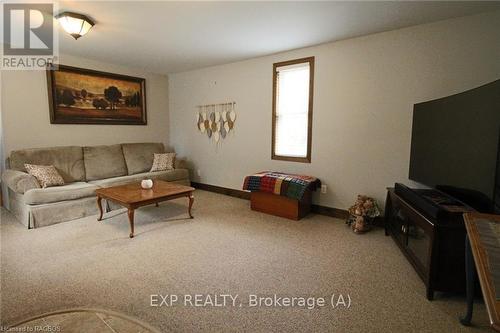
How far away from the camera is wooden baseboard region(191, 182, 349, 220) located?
11.4 ft

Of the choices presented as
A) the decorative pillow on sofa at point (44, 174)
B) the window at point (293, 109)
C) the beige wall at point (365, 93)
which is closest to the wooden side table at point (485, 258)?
the beige wall at point (365, 93)

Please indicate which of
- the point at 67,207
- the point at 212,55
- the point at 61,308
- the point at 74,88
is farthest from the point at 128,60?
the point at 61,308

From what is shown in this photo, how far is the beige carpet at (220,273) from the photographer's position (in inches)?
63.2

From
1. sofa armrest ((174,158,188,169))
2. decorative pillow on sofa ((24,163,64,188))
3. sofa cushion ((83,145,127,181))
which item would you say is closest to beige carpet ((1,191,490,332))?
decorative pillow on sofa ((24,163,64,188))

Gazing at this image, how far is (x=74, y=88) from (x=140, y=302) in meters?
3.85

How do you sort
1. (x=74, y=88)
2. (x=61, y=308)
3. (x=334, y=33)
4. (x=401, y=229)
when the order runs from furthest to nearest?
(x=74, y=88) → (x=334, y=33) → (x=401, y=229) → (x=61, y=308)

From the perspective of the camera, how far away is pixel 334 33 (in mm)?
3021

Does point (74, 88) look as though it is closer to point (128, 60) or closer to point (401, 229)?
point (128, 60)

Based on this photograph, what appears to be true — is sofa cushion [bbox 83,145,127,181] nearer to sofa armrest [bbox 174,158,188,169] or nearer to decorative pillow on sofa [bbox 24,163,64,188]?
decorative pillow on sofa [bbox 24,163,64,188]

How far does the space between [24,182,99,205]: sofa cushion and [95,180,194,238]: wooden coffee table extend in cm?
30

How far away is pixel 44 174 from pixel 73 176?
1.68 feet

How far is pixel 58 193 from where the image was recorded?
3.11 meters

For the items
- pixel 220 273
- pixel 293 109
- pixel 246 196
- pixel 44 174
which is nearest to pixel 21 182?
pixel 44 174

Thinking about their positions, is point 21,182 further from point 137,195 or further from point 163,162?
point 163,162
